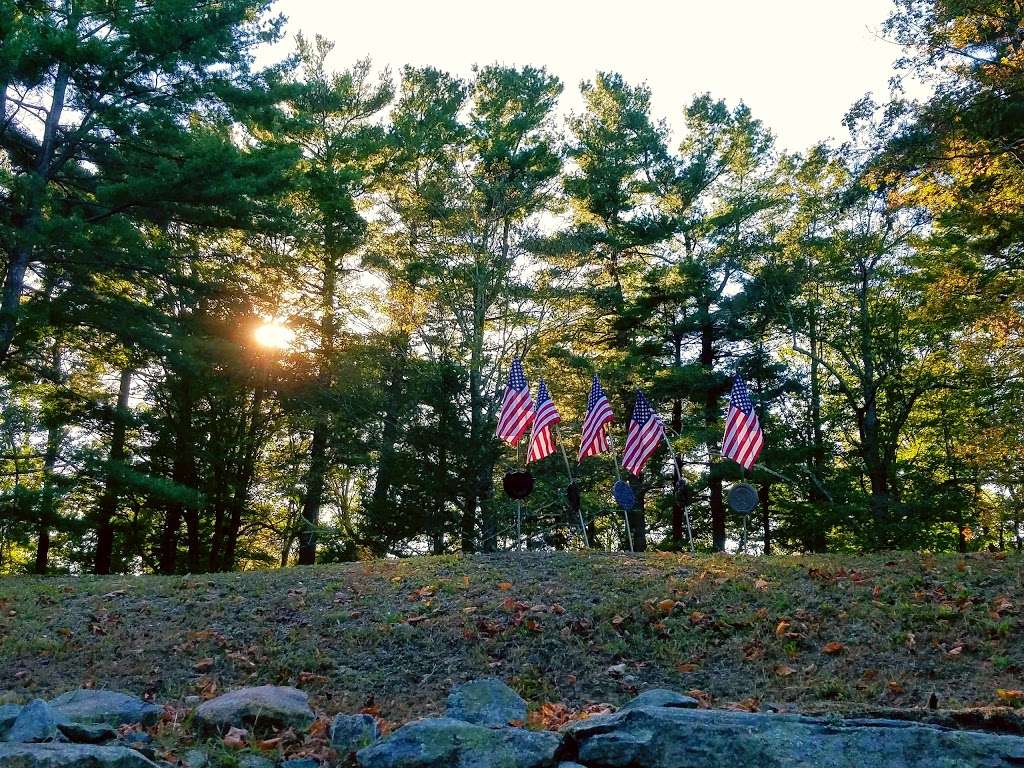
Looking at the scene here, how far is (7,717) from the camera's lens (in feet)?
16.1

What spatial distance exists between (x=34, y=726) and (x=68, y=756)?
0.78 metres

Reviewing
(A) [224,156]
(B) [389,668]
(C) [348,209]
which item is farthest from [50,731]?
(C) [348,209]

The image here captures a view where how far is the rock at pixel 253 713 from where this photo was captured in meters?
5.35

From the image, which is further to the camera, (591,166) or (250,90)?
(591,166)

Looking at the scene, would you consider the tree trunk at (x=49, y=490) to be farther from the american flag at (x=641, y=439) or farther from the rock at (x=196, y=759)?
the rock at (x=196, y=759)

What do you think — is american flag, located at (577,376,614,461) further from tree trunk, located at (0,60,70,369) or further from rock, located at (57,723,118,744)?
tree trunk, located at (0,60,70,369)

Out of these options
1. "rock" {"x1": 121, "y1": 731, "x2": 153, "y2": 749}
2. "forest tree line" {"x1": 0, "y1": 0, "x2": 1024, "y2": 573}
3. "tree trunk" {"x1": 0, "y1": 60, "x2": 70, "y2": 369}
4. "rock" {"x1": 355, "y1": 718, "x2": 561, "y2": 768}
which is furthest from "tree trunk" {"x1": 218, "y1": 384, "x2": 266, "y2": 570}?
"rock" {"x1": 355, "y1": 718, "x2": 561, "y2": 768}

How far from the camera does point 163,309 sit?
17031 mm

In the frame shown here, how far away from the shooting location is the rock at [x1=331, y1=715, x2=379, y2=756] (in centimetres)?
483

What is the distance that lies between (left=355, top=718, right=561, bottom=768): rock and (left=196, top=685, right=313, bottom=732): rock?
3.62 ft

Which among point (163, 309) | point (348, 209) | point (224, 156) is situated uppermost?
point (348, 209)

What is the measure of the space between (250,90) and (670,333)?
13.3m

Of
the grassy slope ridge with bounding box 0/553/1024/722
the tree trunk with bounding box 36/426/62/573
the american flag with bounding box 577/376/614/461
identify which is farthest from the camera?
the tree trunk with bounding box 36/426/62/573

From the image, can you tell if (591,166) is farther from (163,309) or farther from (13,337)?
(13,337)
